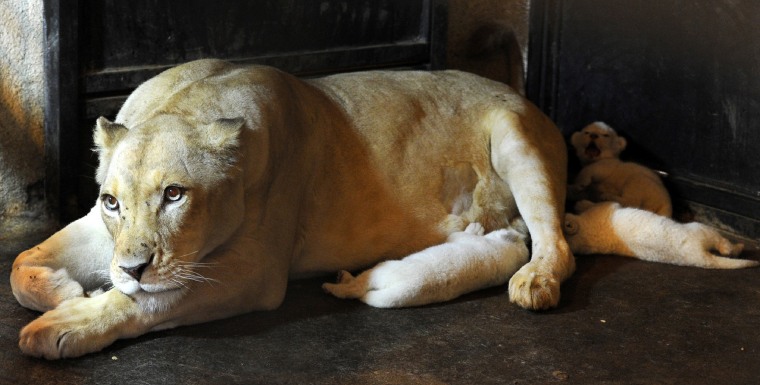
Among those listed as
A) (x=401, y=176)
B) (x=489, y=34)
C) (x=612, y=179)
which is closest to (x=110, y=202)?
(x=401, y=176)

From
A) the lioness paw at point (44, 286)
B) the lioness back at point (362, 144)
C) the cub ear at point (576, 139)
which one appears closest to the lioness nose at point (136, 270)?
the lioness paw at point (44, 286)

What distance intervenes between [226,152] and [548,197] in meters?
1.76

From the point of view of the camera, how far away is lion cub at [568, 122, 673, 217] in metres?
5.62

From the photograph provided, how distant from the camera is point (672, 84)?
5.89 meters

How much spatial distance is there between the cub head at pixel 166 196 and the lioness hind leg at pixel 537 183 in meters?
1.40

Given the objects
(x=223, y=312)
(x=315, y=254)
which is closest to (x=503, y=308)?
(x=315, y=254)

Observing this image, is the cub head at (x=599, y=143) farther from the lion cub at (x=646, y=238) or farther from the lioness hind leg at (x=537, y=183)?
the lion cub at (x=646, y=238)

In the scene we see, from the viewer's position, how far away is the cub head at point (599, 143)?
605 centimetres

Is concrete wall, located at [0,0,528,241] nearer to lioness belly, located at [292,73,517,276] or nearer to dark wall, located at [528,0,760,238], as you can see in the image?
lioness belly, located at [292,73,517,276]

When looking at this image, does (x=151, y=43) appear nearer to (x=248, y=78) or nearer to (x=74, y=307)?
(x=248, y=78)

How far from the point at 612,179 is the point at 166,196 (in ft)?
9.37

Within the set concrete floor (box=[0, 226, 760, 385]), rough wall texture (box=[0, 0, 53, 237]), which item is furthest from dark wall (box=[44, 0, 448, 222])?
concrete floor (box=[0, 226, 760, 385])

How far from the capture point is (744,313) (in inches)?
177

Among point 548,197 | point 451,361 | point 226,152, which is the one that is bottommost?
point 451,361
